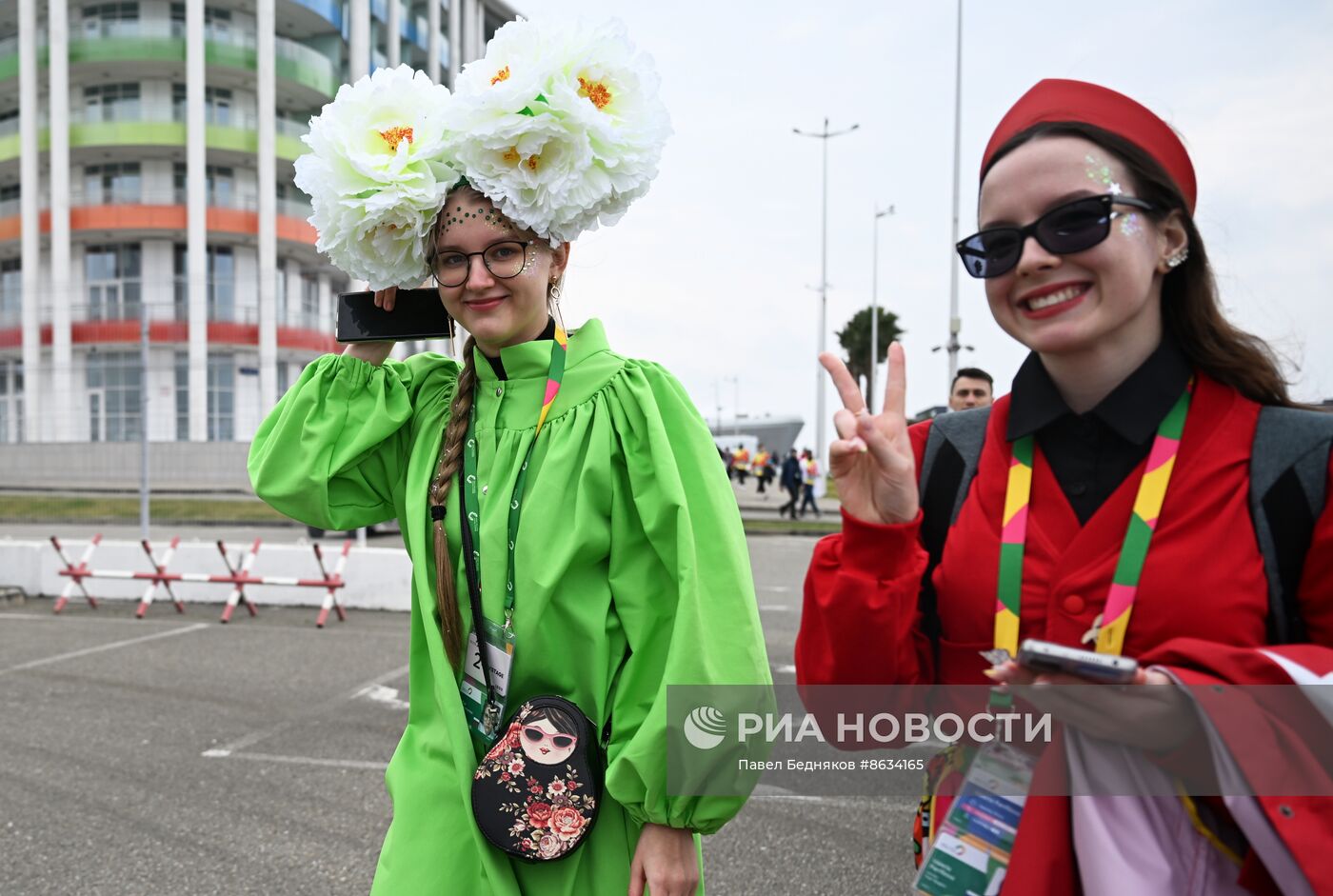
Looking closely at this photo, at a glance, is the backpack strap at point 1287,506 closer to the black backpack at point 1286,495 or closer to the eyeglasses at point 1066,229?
the black backpack at point 1286,495

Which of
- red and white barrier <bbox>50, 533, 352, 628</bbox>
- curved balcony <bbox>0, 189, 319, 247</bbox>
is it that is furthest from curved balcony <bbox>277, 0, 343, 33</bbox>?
red and white barrier <bbox>50, 533, 352, 628</bbox>

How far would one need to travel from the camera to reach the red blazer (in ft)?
4.05

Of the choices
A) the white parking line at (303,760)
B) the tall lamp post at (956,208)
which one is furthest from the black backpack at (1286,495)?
the tall lamp post at (956,208)

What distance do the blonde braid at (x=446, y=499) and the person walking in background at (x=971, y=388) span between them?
518 cm

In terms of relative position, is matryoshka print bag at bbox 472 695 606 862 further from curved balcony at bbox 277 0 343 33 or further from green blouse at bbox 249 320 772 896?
curved balcony at bbox 277 0 343 33

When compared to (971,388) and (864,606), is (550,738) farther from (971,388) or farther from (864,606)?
(971,388)

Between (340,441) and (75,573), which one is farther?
(75,573)

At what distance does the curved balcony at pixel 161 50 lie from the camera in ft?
101

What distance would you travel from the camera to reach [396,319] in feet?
7.10

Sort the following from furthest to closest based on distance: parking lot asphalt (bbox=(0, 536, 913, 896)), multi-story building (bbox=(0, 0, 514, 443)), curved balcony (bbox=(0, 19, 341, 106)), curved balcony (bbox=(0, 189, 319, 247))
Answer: curved balcony (bbox=(0, 19, 341, 106)) → curved balcony (bbox=(0, 189, 319, 247)) → multi-story building (bbox=(0, 0, 514, 443)) → parking lot asphalt (bbox=(0, 536, 913, 896))

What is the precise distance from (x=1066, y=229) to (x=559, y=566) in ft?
3.41

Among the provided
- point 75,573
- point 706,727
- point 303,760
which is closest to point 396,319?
point 706,727

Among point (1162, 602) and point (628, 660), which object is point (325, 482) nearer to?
point (628, 660)

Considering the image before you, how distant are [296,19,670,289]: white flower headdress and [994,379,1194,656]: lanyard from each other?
998 mm
